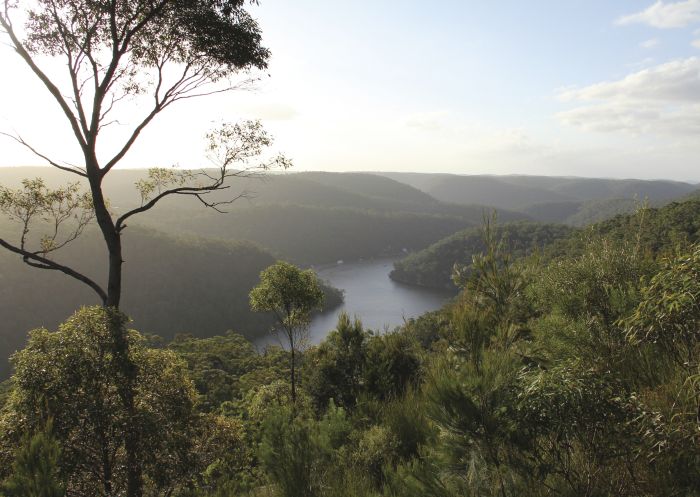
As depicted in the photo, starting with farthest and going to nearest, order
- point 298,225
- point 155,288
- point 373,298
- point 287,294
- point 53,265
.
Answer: point 298,225
point 373,298
point 155,288
point 287,294
point 53,265

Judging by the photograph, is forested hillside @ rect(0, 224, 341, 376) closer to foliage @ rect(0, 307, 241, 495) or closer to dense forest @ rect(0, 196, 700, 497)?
foliage @ rect(0, 307, 241, 495)

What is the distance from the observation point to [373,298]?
318ft

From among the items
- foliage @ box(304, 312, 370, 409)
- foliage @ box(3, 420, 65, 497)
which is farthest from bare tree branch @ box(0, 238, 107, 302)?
foliage @ box(304, 312, 370, 409)

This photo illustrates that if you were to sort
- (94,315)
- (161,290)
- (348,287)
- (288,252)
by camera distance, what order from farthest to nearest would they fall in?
(288,252)
(348,287)
(161,290)
(94,315)

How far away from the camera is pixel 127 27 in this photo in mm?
6922

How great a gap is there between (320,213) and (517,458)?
528ft

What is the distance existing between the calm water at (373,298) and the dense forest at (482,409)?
59.3 meters

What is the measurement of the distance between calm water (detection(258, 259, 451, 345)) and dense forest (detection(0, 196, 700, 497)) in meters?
59.3

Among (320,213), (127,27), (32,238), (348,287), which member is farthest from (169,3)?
(320,213)

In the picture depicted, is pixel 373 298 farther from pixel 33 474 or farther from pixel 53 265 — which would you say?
pixel 33 474

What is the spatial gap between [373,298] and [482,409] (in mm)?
95015

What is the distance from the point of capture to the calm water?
254ft

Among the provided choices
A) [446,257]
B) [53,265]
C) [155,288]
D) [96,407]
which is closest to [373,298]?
[446,257]

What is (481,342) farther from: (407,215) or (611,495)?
(407,215)
